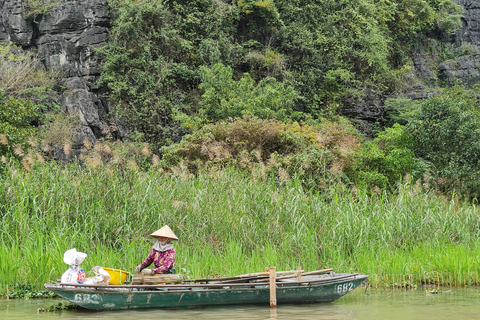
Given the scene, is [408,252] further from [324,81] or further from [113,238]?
[324,81]

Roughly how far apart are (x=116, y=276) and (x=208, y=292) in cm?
115

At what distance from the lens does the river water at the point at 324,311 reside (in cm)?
572

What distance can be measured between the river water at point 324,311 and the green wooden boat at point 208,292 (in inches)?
3.6

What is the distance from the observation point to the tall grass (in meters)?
7.73

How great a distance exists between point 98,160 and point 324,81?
1915 cm

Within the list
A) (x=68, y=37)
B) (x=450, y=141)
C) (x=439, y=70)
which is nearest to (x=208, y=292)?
(x=450, y=141)

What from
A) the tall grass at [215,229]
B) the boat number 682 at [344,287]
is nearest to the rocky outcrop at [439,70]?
the tall grass at [215,229]

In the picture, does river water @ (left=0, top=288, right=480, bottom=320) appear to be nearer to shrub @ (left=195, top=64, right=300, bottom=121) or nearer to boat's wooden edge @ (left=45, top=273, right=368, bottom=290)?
boat's wooden edge @ (left=45, top=273, right=368, bottom=290)

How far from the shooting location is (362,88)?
89.5ft

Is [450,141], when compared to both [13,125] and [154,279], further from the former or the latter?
[154,279]

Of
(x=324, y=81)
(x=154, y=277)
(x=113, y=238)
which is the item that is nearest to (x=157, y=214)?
(x=113, y=238)

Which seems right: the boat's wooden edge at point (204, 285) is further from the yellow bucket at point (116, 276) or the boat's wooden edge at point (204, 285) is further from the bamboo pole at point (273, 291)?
the yellow bucket at point (116, 276)

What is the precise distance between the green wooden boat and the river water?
0.09 meters

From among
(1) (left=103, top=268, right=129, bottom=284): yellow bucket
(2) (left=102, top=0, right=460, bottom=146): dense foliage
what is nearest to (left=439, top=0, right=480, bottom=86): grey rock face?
(2) (left=102, top=0, right=460, bottom=146): dense foliage
